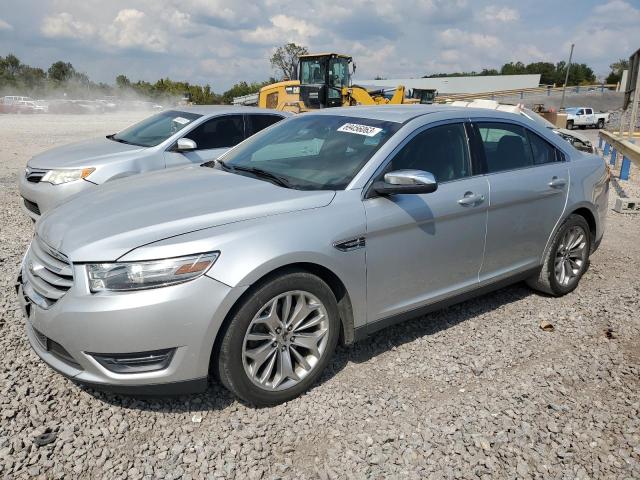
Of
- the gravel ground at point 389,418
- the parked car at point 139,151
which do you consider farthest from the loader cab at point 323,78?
the gravel ground at point 389,418

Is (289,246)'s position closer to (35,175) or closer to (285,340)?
(285,340)

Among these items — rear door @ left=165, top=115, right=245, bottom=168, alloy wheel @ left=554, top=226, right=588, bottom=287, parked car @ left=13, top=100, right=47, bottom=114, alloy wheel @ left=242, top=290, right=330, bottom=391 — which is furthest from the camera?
parked car @ left=13, top=100, right=47, bottom=114

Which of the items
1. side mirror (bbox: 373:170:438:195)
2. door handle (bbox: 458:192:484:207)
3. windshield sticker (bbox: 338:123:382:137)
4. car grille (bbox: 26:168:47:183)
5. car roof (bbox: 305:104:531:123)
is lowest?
car grille (bbox: 26:168:47:183)

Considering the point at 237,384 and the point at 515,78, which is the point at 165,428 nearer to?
the point at 237,384

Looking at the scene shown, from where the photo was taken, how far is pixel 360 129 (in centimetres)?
372

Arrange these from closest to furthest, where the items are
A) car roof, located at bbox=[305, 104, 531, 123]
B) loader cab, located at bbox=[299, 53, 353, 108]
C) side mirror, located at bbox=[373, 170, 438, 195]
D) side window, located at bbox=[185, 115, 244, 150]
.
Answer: side mirror, located at bbox=[373, 170, 438, 195], car roof, located at bbox=[305, 104, 531, 123], side window, located at bbox=[185, 115, 244, 150], loader cab, located at bbox=[299, 53, 353, 108]

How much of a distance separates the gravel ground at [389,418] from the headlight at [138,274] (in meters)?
0.84

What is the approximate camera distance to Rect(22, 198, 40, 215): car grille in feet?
20.0

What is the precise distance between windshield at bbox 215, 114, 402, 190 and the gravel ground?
1.28 metres

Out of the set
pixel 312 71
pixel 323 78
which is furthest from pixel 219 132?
pixel 312 71

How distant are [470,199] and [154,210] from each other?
2152 millimetres

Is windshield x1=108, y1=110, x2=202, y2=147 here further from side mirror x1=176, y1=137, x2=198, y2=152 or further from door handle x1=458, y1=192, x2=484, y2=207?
door handle x1=458, y1=192, x2=484, y2=207

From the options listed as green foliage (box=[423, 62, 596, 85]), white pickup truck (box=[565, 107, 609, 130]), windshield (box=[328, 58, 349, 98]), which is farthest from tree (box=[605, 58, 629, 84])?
windshield (box=[328, 58, 349, 98])

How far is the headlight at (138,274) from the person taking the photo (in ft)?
8.46
